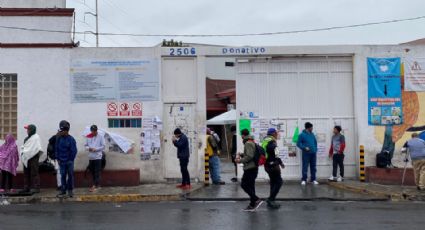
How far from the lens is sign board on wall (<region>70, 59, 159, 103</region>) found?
17.4 metres

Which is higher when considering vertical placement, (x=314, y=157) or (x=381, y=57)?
(x=381, y=57)

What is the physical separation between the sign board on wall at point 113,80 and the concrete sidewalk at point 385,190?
6.37 metres

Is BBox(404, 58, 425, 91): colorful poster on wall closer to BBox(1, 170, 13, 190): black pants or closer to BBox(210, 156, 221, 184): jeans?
BBox(210, 156, 221, 184): jeans

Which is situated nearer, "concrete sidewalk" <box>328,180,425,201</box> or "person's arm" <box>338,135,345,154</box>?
"concrete sidewalk" <box>328,180,425,201</box>

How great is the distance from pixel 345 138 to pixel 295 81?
2430 mm

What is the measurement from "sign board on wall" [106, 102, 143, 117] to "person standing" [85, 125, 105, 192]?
1411mm

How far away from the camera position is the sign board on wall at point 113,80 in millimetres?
17391

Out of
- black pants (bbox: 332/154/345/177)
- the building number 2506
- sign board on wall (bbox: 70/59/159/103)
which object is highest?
the building number 2506

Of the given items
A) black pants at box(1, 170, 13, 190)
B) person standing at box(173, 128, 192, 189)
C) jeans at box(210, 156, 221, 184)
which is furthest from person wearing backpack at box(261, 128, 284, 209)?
black pants at box(1, 170, 13, 190)

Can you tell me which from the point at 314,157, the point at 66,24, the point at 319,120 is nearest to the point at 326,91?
the point at 319,120

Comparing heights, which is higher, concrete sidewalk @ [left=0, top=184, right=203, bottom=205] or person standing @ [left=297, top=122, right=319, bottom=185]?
person standing @ [left=297, top=122, right=319, bottom=185]

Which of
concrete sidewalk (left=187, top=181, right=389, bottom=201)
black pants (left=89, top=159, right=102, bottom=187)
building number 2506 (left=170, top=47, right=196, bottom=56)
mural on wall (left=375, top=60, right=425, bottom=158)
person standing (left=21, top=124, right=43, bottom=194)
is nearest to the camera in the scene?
concrete sidewalk (left=187, top=181, right=389, bottom=201)

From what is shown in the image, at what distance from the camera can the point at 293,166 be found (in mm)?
17984

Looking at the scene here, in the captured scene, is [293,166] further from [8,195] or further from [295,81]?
[8,195]
